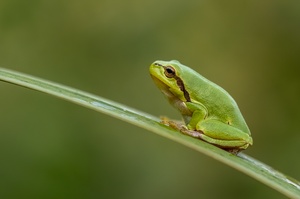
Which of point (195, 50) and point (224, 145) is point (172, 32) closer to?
point (195, 50)

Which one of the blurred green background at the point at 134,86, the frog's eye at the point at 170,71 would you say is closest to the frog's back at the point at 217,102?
the frog's eye at the point at 170,71

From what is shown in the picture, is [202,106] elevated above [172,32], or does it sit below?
below

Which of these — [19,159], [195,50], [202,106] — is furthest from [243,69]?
[202,106]

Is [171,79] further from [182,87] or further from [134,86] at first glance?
[134,86]

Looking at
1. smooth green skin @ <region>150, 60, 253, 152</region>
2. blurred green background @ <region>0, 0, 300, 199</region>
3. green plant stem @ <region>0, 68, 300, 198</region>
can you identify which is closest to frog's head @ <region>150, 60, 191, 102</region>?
smooth green skin @ <region>150, 60, 253, 152</region>

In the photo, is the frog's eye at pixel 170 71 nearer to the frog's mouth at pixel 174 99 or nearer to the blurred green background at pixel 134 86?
the frog's mouth at pixel 174 99
